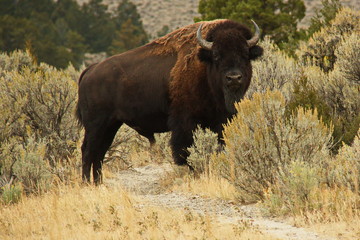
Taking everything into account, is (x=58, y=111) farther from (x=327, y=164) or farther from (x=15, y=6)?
(x=15, y=6)

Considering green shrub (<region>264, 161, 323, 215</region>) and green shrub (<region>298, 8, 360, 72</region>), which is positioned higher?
green shrub (<region>298, 8, 360, 72</region>)

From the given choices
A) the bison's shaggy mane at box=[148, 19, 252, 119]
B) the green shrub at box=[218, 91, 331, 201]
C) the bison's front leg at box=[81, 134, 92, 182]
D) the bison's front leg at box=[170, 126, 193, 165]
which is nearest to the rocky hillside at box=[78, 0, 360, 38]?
the bison's front leg at box=[81, 134, 92, 182]

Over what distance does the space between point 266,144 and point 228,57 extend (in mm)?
2074

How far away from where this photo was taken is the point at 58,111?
11078mm

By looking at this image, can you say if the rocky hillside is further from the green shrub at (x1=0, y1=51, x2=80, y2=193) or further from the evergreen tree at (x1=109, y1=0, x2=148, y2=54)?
the green shrub at (x1=0, y1=51, x2=80, y2=193)

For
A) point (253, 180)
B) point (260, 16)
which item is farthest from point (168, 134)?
point (260, 16)

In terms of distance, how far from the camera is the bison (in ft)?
28.0

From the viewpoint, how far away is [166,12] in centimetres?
5769

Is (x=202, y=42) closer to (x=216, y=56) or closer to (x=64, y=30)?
(x=216, y=56)

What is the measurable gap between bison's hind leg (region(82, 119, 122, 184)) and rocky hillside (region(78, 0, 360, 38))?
141ft

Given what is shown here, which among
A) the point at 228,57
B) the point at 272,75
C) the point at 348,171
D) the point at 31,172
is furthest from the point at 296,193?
the point at 272,75

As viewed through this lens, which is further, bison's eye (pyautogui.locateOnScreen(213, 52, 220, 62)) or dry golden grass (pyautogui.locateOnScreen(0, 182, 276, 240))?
bison's eye (pyautogui.locateOnScreen(213, 52, 220, 62))

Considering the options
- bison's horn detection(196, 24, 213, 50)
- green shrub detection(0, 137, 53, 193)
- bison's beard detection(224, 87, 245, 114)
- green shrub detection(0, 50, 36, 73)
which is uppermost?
bison's horn detection(196, 24, 213, 50)

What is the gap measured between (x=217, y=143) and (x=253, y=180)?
90.4 inches
